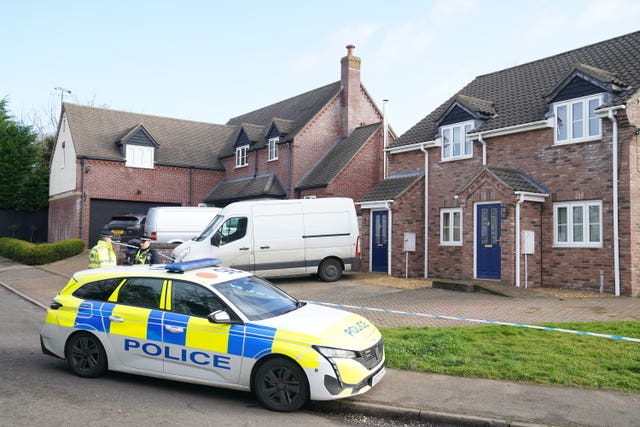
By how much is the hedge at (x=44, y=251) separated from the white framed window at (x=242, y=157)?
337 inches

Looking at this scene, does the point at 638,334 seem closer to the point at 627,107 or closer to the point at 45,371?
the point at 627,107

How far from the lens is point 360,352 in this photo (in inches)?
251

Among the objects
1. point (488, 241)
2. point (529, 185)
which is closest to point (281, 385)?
point (488, 241)

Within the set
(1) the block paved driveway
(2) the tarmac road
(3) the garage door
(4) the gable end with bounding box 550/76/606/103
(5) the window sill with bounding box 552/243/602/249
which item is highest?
(4) the gable end with bounding box 550/76/606/103

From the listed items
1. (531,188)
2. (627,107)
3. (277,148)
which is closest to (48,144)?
(277,148)

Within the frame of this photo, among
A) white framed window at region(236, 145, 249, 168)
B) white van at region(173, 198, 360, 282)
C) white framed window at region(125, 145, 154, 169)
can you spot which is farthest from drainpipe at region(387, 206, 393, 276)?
white framed window at region(125, 145, 154, 169)

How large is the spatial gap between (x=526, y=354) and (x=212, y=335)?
4.38m

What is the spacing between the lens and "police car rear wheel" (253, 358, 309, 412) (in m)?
6.20

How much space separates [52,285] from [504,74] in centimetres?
1695

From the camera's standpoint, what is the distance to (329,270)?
680 inches

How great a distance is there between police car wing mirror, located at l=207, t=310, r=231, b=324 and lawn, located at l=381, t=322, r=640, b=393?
2.66 metres

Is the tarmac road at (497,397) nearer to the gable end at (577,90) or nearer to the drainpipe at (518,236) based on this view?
the drainpipe at (518,236)

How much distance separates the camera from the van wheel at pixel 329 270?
17.2m

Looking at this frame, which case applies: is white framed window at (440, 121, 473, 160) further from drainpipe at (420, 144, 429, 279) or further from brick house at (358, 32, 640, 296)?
drainpipe at (420, 144, 429, 279)
